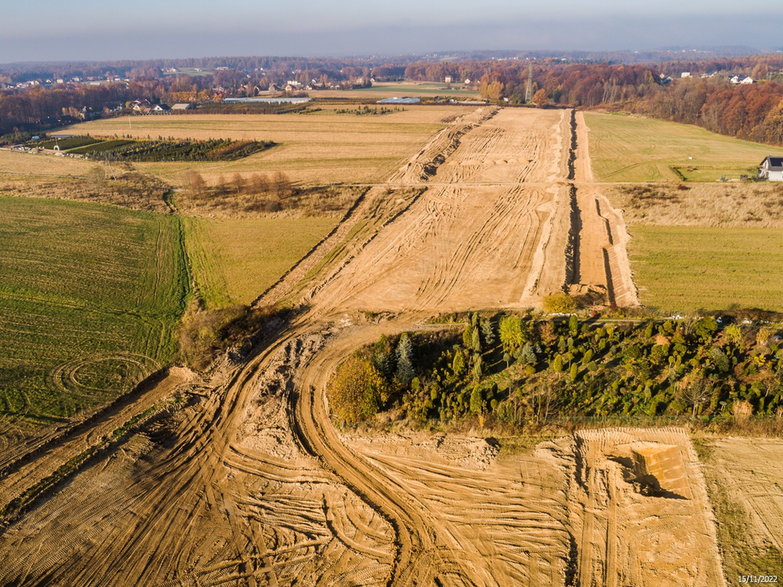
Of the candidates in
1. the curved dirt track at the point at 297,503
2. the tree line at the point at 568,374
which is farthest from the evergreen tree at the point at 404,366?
the curved dirt track at the point at 297,503

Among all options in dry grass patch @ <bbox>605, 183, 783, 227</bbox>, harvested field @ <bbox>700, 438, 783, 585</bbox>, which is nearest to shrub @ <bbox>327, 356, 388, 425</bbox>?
harvested field @ <bbox>700, 438, 783, 585</bbox>

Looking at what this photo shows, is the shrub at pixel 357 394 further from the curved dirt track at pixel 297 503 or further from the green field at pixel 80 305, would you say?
the green field at pixel 80 305

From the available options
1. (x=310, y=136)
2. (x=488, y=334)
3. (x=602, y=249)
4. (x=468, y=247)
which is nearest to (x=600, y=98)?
(x=310, y=136)

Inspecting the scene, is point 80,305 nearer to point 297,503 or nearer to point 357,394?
point 357,394

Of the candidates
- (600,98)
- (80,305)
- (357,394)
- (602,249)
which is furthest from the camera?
(600,98)

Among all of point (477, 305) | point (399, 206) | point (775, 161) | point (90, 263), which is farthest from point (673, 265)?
point (90, 263)

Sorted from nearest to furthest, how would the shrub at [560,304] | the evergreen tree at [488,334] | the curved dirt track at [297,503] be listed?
the curved dirt track at [297,503]
the evergreen tree at [488,334]
the shrub at [560,304]
